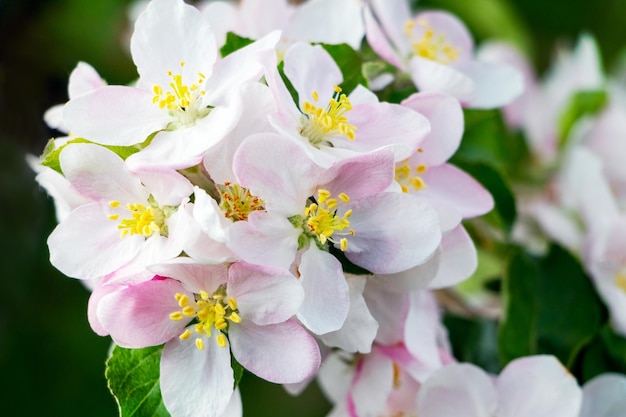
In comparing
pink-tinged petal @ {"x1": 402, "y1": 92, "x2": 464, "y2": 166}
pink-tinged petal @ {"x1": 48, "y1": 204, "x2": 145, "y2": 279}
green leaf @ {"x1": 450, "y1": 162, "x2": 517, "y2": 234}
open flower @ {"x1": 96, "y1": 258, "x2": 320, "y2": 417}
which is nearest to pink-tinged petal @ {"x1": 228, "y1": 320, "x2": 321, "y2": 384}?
open flower @ {"x1": 96, "y1": 258, "x2": 320, "y2": 417}

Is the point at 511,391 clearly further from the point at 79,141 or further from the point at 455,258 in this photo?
the point at 79,141

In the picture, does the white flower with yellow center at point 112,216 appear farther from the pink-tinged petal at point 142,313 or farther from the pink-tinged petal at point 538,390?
the pink-tinged petal at point 538,390

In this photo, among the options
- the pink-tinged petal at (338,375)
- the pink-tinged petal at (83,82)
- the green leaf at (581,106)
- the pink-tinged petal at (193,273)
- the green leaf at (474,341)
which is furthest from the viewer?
the green leaf at (581,106)

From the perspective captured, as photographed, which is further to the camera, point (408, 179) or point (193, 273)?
point (408, 179)

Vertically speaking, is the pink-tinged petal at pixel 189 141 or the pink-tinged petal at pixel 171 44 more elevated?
the pink-tinged petal at pixel 171 44

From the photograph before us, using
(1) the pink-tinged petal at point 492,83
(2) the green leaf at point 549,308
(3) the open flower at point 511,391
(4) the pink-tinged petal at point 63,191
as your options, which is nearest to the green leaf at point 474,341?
(2) the green leaf at point 549,308

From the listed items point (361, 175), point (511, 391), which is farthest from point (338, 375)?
point (361, 175)
